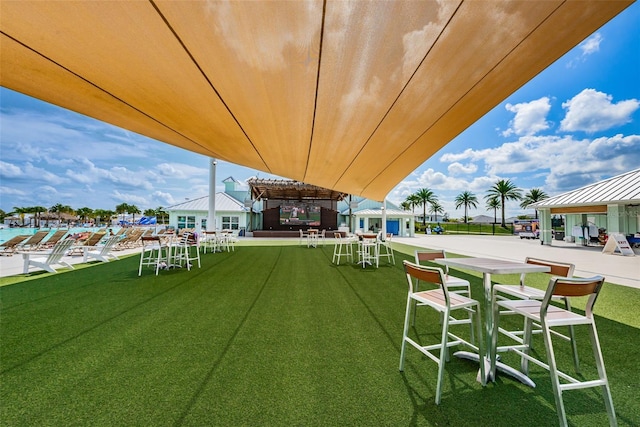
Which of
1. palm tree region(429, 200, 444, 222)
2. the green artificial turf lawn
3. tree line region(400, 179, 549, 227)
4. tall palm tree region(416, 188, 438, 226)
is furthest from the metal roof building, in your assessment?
palm tree region(429, 200, 444, 222)

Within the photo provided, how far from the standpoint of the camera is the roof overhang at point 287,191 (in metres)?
17.7

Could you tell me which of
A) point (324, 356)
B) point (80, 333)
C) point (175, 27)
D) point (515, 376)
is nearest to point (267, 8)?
point (175, 27)

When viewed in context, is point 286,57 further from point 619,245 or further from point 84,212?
point 84,212

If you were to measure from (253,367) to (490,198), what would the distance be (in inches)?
1686

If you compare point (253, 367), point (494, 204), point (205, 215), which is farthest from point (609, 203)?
point (494, 204)

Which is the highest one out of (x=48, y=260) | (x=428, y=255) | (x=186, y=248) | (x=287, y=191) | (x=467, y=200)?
(x=467, y=200)

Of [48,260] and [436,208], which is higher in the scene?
[436,208]

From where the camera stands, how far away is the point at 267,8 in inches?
61.1

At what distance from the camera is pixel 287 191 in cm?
2219

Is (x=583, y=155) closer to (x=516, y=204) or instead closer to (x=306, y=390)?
(x=516, y=204)

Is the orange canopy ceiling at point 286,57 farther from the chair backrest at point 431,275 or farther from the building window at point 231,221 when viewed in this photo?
the building window at point 231,221

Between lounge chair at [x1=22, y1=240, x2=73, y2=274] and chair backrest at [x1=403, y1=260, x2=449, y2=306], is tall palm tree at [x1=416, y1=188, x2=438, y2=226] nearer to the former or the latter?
lounge chair at [x1=22, y1=240, x2=73, y2=274]

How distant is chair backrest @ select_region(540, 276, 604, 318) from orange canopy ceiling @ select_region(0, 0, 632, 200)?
1.59 m

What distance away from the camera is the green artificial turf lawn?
5.47 feet
